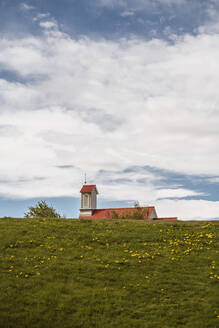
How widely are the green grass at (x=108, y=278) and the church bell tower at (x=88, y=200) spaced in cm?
6065

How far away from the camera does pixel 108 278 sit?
16922 millimetres

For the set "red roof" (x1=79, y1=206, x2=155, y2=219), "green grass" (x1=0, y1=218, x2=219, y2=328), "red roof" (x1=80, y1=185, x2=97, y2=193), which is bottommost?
"green grass" (x1=0, y1=218, x2=219, y2=328)

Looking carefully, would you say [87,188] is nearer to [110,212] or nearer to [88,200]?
[88,200]

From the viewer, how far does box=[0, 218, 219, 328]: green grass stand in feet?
43.3

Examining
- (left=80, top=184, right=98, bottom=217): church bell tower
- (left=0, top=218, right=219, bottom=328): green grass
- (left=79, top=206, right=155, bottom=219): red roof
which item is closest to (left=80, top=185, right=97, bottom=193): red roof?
(left=80, top=184, right=98, bottom=217): church bell tower

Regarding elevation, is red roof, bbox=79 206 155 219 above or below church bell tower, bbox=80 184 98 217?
below

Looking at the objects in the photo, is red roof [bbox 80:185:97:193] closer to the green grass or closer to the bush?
the bush

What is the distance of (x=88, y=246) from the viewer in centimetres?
2239

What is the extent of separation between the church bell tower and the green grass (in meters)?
60.7

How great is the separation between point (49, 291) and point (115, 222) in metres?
16.3

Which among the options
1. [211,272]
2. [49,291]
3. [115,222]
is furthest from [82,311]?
[115,222]

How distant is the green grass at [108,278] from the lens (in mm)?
13203

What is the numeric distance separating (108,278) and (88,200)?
71210 millimetres

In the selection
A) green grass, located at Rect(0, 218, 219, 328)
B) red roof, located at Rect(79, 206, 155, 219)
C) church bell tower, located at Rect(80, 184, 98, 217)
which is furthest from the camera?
church bell tower, located at Rect(80, 184, 98, 217)
